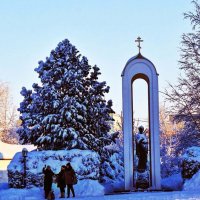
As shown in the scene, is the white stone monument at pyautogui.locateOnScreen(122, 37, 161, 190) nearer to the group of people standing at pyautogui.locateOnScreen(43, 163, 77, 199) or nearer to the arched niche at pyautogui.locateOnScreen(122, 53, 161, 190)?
the arched niche at pyautogui.locateOnScreen(122, 53, 161, 190)

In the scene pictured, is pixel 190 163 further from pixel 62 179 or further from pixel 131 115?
pixel 62 179

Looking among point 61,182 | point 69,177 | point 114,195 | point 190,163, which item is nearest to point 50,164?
point 61,182

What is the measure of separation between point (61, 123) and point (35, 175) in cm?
473

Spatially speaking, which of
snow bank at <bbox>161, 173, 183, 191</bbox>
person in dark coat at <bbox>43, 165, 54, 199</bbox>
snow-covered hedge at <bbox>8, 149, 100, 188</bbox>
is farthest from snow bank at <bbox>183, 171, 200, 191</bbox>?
person in dark coat at <bbox>43, 165, 54, 199</bbox>

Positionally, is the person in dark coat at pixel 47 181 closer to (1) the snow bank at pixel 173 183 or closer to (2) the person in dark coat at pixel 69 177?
(2) the person in dark coat at pixel 69 177

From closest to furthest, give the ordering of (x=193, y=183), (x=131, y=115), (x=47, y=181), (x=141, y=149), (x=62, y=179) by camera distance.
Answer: (x=47, y=181) → (x=62, y=179) → (x=193, y=183) → (x=131, y=115) → (x=141, y=149)

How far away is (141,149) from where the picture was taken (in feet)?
77.4

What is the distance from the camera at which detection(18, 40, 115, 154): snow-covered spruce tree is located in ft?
88.0

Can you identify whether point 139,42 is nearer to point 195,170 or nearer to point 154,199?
point 195,170

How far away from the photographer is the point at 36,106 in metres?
27.9

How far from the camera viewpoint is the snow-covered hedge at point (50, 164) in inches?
903

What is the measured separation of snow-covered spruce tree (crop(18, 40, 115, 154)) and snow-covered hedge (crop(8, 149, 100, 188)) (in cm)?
276

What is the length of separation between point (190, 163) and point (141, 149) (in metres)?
2.34

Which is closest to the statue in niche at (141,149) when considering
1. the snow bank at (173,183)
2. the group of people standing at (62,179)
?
the snow bank at (173,183)
